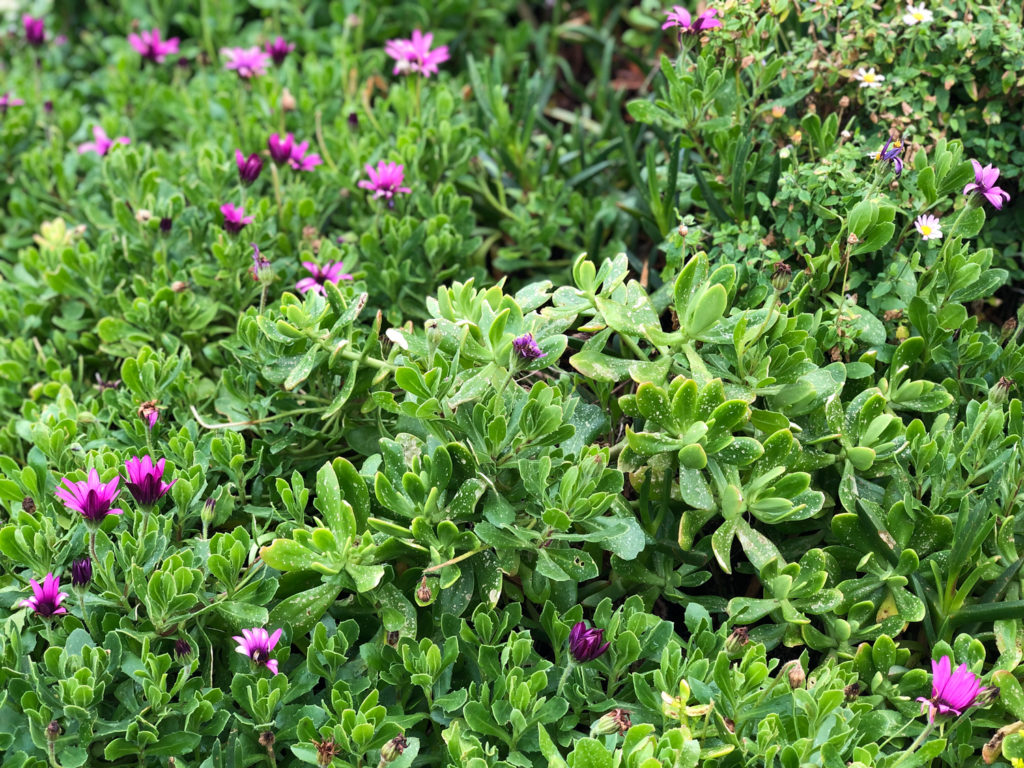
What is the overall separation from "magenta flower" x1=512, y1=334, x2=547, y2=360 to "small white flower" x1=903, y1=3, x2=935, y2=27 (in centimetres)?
118

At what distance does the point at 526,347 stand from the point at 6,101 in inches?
93.4

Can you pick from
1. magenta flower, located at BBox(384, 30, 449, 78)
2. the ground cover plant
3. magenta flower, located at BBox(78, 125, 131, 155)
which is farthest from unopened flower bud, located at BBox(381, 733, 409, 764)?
magenta flower, located at BBox(78, 125, 131, 155)

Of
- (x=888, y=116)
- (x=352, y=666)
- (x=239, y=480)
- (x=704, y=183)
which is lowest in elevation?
(x=352, y=666)

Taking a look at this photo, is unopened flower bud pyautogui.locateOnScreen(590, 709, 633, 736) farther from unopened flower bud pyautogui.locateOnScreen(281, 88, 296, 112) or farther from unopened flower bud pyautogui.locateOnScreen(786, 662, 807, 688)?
unopened flower bud pyautogui.locateOnScreen(281, 88, 296, 112)

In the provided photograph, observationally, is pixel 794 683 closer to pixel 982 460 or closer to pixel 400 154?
pixel 982 460

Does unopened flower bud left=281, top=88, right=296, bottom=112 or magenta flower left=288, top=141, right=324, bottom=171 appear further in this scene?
unopened flower bud left=281, top=88, right=296, bottom=112

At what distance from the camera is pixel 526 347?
66.9 inches

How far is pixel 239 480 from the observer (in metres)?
1.94

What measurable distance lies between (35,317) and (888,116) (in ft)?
6.81

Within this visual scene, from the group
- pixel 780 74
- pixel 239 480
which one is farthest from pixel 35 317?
pixel 780 74

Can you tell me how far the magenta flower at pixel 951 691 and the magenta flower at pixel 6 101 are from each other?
122 inches

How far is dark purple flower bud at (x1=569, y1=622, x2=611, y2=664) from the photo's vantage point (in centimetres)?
159

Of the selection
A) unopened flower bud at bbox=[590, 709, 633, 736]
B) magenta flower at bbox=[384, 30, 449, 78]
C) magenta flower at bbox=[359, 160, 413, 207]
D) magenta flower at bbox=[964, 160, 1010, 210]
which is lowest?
unopened flower bud at bbox=[590, 709, 633, 736]

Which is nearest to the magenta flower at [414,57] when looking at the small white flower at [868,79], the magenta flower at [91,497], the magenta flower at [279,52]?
the magenta flower at [279,52]
